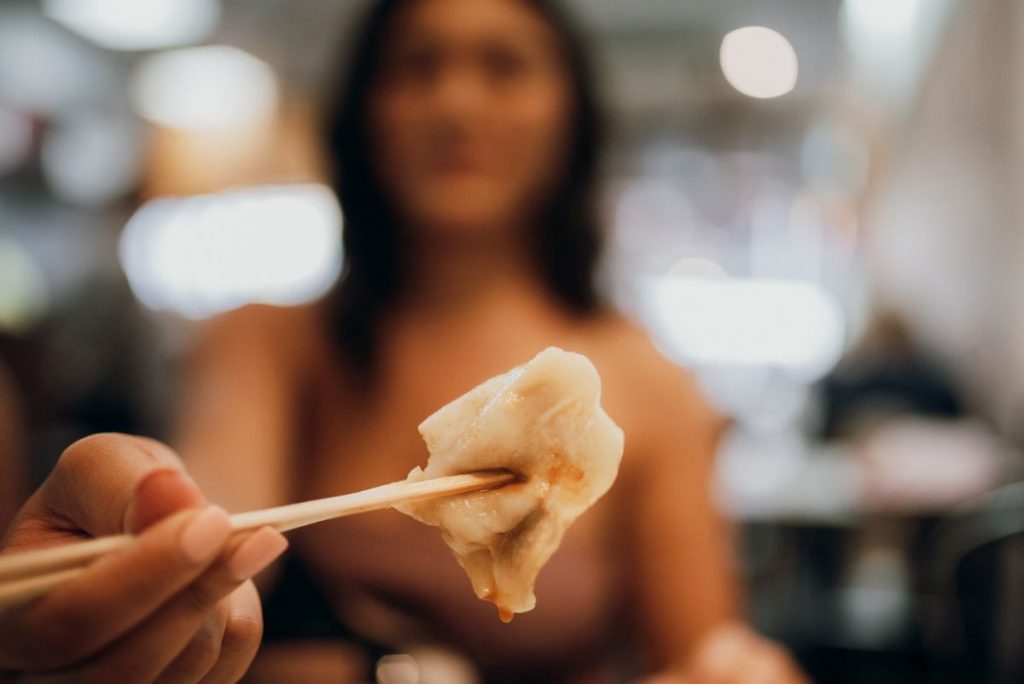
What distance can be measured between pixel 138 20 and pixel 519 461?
659cm

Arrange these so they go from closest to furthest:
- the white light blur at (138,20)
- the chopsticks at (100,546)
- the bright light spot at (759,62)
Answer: the chopsticks at (100,546)
the white light blur at (138,20)
the bright light spot at (759,62)

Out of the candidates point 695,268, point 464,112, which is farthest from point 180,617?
point 695,268

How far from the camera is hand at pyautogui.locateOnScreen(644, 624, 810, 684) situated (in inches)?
50.9

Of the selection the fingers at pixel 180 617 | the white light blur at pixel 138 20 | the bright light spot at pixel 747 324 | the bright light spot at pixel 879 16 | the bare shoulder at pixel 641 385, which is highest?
the white light blur at pixel 138 20

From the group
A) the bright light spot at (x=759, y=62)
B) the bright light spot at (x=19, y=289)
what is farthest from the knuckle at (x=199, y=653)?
the bright light spot at (x=759, y=62)

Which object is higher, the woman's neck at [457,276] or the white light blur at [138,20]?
the white light blur at [138,20]

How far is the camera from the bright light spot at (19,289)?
610 cm

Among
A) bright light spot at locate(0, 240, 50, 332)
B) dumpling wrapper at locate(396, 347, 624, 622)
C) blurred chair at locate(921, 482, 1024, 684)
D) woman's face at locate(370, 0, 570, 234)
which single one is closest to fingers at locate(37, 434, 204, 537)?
dumpling wrapper at locate(396, 347, 624, 622)

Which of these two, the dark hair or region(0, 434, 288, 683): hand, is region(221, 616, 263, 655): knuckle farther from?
the dark hair

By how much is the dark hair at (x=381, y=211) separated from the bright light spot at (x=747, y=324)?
262 inches

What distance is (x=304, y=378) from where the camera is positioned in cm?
179

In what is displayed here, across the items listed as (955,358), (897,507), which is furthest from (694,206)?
(897,507)

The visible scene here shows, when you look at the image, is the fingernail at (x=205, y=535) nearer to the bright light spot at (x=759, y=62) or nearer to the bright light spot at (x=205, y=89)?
the bright light spot at (x=759, y=62)

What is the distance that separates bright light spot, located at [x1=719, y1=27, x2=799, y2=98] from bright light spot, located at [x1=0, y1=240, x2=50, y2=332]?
5.87m
